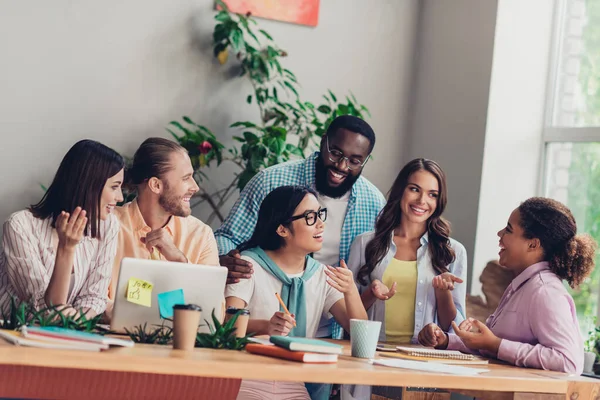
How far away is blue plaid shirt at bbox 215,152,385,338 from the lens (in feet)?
12.1

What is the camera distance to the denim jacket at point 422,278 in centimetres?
324

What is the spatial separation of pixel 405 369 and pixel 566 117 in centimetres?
280

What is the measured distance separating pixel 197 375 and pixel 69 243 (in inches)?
33.6

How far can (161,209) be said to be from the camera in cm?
320

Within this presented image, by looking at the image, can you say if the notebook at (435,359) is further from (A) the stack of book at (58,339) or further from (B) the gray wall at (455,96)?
(B) the gray wall at (455,96)

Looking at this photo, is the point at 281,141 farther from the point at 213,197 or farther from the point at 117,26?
the point at 117,26

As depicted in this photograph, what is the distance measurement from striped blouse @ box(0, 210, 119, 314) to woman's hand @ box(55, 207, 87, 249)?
0.18 meters

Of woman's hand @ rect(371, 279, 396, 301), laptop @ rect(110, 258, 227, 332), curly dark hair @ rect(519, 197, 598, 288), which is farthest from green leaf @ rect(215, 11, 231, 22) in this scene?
laptop @ rect(110, 258, 227, 332)

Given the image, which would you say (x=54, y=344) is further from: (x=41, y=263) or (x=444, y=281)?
(x=444, y=281)

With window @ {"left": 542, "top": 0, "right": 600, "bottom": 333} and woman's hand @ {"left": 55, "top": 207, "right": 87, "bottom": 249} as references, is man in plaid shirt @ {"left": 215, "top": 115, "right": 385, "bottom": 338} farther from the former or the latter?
window @ {"left": 542, "top": 0, "right": 600, "bottom": 333}

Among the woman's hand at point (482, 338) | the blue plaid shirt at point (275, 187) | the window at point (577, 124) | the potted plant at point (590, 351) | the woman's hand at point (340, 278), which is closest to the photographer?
the woman's hand at point (482, 338)

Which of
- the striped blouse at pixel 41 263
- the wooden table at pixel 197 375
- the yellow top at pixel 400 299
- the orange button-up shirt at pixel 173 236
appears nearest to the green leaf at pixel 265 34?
the orange button-up shirt at pixel 173 236

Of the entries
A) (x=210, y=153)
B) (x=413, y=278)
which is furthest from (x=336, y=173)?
(x=210, y=153)

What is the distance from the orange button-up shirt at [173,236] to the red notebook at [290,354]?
3.30ft
